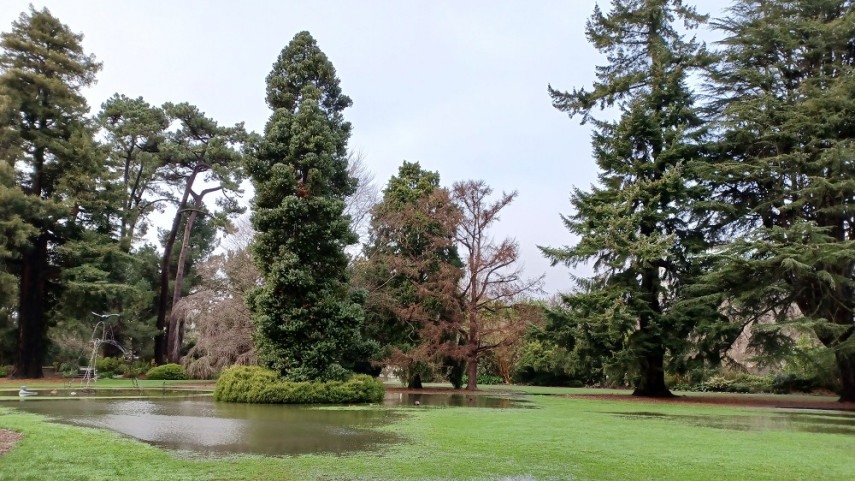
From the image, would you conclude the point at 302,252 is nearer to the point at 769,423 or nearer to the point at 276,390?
the point at 276,390

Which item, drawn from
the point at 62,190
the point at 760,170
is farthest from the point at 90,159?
the point at 760,170

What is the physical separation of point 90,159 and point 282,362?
66.1 feet

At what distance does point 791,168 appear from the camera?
Answer: 852 inches

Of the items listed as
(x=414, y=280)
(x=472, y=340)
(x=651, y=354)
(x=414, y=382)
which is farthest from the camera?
(x=414, y=382)

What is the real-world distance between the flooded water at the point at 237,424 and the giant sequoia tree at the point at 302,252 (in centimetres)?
248

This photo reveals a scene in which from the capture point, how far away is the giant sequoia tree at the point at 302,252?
17578mm

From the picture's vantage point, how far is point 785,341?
2014cm

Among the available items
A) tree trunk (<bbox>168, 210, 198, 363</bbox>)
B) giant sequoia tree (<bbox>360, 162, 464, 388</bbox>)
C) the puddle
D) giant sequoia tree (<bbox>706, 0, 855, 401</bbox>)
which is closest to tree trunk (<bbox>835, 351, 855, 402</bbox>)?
giant sequoia tree (<bbox>706, 0, 855, 401</bbox>)

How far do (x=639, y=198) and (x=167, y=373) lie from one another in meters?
27.2

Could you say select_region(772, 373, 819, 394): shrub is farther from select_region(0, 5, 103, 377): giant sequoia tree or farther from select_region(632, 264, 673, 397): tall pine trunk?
select_region(0, 5, 103, 377): giant sequoia tree

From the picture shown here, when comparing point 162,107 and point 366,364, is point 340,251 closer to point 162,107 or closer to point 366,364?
point 366,364

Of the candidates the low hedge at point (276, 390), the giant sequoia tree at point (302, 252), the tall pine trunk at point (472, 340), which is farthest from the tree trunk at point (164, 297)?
the giant sequoia tree at point (302, 252)

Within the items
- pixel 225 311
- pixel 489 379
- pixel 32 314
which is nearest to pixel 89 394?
pixel 225 311

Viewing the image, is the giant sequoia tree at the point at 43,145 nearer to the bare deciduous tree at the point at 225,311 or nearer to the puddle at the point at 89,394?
the bare deciduous tree at the point at 225,311
